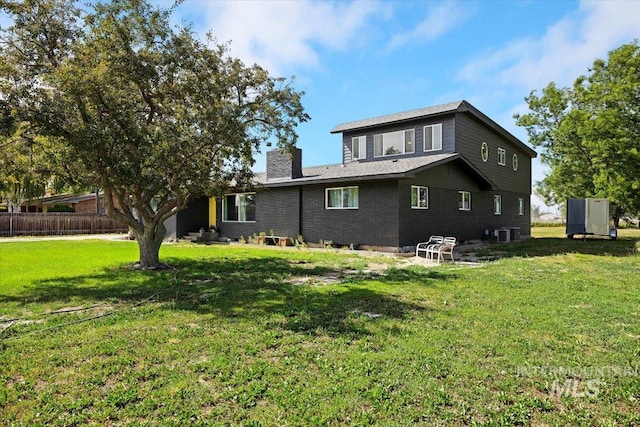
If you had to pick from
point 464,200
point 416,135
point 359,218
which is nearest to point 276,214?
point 359,218

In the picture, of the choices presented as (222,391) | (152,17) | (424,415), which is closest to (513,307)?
(424,415)

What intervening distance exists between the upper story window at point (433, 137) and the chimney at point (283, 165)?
19.5 ft

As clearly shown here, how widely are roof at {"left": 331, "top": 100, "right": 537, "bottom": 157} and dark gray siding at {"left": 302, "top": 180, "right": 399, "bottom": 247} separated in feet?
17.0

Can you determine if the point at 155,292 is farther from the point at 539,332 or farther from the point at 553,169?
the point at 553,169

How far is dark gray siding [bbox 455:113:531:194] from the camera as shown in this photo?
1869 centimetres

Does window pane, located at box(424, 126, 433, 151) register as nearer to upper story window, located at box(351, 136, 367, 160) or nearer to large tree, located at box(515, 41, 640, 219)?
upper story window, located at box(351, 136, 367, 160)

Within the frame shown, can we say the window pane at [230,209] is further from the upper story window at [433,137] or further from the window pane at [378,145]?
the upper story window at [433,137]

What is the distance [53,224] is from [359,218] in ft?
71.9

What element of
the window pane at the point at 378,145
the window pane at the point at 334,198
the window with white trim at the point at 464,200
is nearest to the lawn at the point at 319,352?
the window pane at the point at 334,198

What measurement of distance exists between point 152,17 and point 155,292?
6017 mm

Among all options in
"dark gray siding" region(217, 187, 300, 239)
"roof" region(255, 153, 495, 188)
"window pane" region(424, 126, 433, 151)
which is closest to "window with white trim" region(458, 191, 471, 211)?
"roof" region(255, 153, 495, 188)

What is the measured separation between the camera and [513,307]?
6.38 metres

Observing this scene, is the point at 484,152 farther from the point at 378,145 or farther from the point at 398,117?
the point at 378,145

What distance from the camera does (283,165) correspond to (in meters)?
19.3
